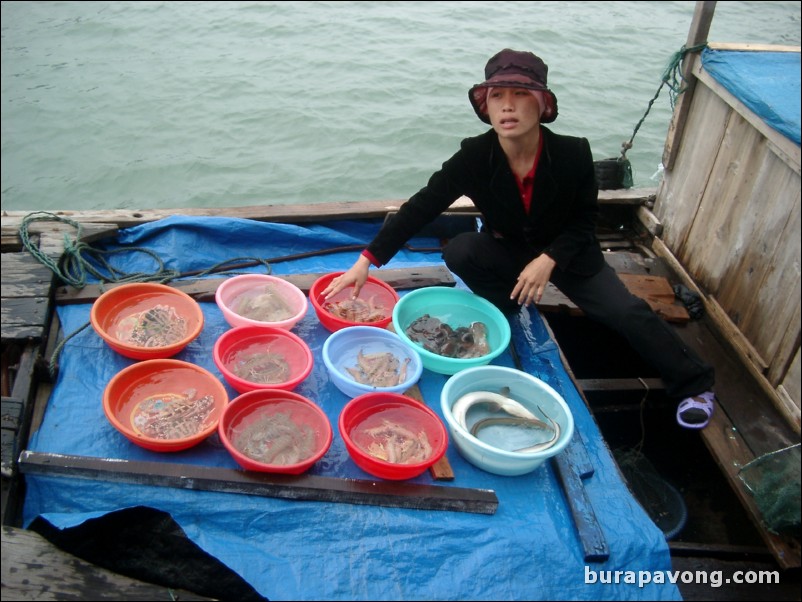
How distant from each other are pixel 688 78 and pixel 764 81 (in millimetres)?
652

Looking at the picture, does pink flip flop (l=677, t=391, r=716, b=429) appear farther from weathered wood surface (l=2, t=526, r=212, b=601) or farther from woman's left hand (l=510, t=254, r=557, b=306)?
weathered wood surface (l=2, t=526, r=212, b=601)

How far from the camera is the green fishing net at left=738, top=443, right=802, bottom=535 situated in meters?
2.54

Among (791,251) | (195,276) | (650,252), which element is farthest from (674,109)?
(195,276)

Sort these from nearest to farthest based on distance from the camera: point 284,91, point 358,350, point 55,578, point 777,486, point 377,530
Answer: point 55,578 < point 377,530 < point 777,486 < point 358,350 < point 284,91

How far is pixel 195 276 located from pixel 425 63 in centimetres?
670

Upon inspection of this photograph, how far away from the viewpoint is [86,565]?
2318 mm

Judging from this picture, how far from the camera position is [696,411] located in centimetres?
317

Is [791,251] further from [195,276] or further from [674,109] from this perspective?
[195,276]

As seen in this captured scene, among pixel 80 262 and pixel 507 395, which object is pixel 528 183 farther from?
pixel 80 262

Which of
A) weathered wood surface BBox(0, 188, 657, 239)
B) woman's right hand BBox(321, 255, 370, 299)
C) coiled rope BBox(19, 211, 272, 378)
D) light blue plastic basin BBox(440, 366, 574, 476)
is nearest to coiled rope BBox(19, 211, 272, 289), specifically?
coiled rope BBox(19, 211, 272, 378)

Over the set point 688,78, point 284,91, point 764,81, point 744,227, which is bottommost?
point 284,91

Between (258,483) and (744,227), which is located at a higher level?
(744,227)

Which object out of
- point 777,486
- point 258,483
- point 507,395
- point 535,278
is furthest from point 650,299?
point 258,483

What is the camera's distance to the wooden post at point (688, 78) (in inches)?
144
